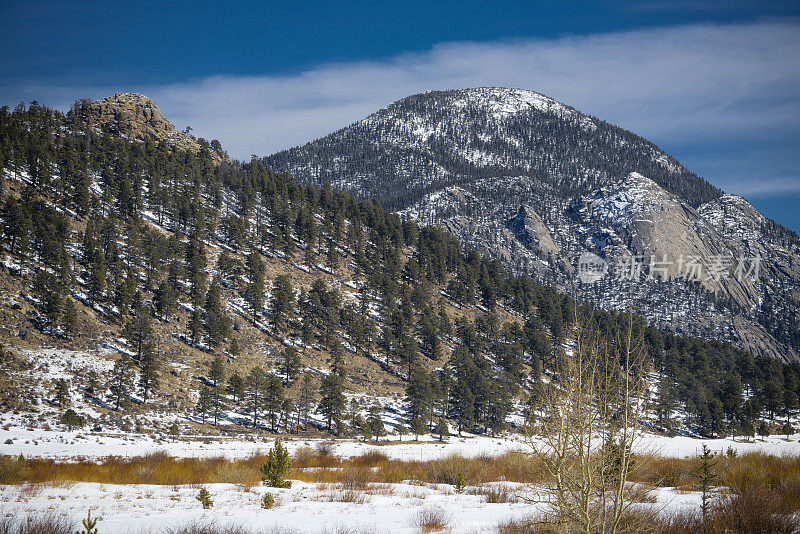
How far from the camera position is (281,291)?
256 feet

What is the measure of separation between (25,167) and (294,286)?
5373 centimetres

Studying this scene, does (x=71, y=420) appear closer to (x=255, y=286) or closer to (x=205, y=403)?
(x=205, y=403)

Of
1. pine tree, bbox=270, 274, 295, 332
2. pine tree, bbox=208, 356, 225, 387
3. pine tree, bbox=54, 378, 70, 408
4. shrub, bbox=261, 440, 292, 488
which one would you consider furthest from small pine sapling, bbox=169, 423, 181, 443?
shrub, bbox=261, 440, 292, 488

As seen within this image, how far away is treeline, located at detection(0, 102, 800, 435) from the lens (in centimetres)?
6353

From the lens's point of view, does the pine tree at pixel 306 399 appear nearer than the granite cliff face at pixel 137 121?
Yes

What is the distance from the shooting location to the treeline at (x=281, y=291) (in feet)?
208

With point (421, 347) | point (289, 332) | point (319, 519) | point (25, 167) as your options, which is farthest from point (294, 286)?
point (319, 519)

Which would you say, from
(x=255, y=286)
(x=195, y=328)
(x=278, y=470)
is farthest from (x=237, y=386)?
(x=278, y=470)

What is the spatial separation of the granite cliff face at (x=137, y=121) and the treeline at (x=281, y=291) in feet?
29.1

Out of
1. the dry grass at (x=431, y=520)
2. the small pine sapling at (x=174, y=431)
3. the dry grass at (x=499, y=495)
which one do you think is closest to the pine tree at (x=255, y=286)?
the small pine sapling at (x=174, y=431)

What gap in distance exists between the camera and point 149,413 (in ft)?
172

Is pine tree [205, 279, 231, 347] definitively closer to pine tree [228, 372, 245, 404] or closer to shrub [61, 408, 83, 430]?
pine tree [228, 372, 245, 404]

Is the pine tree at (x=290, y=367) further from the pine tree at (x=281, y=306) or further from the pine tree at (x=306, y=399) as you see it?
the pine tree at (x=281, y=306)

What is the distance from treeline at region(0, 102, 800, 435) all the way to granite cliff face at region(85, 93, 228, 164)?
8862 mm
